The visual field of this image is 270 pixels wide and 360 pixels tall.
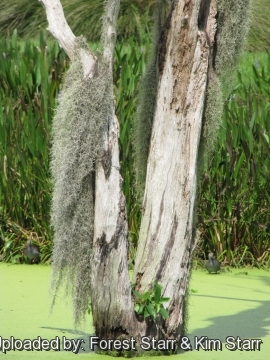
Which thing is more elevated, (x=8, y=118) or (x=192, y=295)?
(x=8, y=118)

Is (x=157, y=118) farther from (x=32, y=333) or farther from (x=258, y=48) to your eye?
(x=258, y=48)

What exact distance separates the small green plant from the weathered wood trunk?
0.05 m

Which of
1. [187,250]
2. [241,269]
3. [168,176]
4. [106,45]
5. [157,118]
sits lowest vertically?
[241,269]

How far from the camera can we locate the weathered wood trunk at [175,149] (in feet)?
9.84

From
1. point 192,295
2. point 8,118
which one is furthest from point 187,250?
point 8,118

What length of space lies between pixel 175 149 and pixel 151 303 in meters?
0.53

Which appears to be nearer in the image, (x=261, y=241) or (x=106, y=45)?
(x=106, y=45)

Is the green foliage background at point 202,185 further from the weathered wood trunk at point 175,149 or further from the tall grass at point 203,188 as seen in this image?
the weathered wood trunk at point 175,149

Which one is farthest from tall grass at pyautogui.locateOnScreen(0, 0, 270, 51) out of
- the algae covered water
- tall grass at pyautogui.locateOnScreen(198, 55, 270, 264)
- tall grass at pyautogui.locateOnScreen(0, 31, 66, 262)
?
the algae covered water

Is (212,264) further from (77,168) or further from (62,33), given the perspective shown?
(62,33)

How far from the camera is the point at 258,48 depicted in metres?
9.01

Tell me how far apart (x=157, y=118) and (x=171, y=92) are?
108mm

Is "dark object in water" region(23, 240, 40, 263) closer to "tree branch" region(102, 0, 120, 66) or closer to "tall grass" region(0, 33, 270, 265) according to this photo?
"tall grass" region(0, 33, 270, 265)

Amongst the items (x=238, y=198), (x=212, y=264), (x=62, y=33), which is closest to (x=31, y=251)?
(x=212, y=264)
